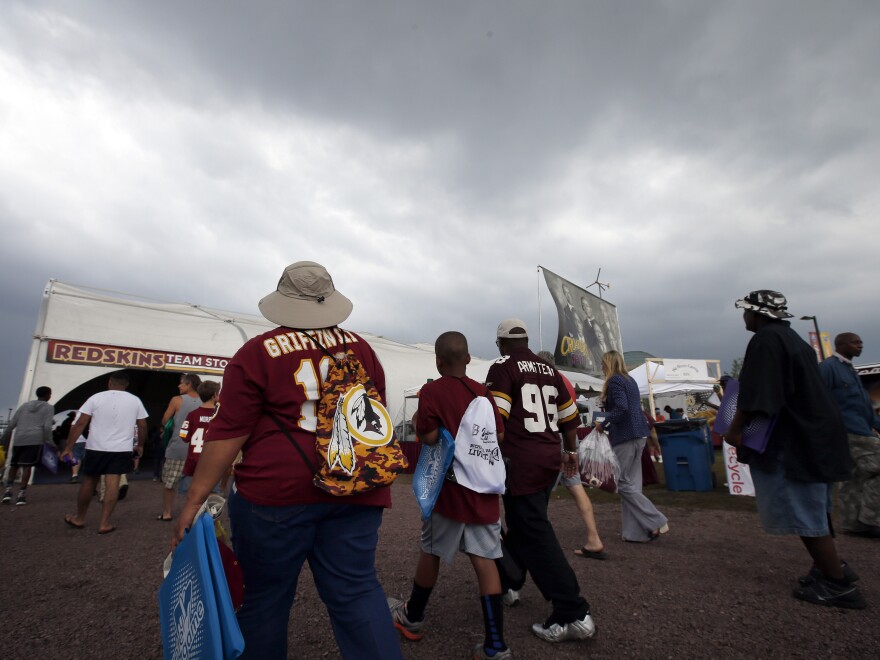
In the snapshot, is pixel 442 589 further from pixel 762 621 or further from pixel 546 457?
pixel 762 621

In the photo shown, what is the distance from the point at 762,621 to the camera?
269 cm

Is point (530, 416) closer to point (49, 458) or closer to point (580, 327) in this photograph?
point (49, 458)

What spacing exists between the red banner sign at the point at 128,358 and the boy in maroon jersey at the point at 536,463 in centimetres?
930

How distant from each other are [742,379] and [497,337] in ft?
5.12

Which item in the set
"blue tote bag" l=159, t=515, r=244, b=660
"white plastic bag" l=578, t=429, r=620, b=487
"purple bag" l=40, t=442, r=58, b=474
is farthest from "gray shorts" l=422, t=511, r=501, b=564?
"purple bag" l=40, t=442, r=58, b=474

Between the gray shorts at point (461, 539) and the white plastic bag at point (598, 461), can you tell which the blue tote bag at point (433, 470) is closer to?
the gray shorts at point (461, 539)

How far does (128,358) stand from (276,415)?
12.4 m

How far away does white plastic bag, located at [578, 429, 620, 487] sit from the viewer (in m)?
4.75

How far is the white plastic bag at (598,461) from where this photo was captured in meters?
4.75

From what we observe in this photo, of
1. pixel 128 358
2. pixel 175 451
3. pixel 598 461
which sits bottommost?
pixel 598 461

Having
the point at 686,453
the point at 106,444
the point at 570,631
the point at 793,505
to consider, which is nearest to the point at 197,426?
the point at 106,444

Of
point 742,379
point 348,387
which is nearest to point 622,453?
point 742,379

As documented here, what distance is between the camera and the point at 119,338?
11820mm

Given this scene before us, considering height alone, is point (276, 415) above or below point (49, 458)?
above
